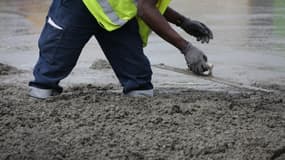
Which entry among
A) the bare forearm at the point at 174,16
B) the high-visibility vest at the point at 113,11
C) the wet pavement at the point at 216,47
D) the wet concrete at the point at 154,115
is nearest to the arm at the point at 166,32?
the high-visibility vest at the point at 113,11

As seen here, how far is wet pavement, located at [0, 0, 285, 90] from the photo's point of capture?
6.58m

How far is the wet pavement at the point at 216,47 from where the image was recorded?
658 centimetres

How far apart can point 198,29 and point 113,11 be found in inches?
32.5

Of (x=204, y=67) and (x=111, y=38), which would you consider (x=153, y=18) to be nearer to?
(x=204, y=67)

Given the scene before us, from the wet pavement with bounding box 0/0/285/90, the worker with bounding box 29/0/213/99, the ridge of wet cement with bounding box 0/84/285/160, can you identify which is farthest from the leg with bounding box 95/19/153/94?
the wet pavement with bounding box 0/0/285/90

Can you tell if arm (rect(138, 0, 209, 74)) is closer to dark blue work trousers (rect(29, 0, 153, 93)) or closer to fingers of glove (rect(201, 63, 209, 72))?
fingers of glove (rect(201, 63, 209, 72))

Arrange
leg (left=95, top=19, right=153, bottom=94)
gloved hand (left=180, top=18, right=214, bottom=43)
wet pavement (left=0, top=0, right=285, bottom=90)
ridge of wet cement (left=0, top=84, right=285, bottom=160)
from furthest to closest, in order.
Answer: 1. wet pavement (left=0, top=0, right=285, bottom=90)
2. gloved hand (left=180, top=18, right=214, bottom=43)
3. leg (left=95, top=19, right=153, bottom=94)
4. ridge of wet cement (left=0, top=84, right=285, bottom=160)

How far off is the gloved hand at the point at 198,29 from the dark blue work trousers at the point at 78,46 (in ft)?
1.34

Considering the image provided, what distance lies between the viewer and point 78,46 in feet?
17.0

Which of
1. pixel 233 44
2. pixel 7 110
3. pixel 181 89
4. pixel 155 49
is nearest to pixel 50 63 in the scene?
pixel 7 110

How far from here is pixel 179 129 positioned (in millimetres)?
4152

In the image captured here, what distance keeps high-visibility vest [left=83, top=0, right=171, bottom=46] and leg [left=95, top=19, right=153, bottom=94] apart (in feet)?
0.92

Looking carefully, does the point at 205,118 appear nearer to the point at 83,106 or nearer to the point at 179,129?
the point at 179,129

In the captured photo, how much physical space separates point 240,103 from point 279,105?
281mm
